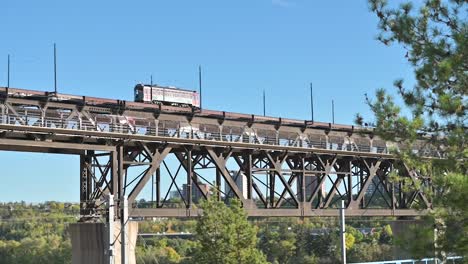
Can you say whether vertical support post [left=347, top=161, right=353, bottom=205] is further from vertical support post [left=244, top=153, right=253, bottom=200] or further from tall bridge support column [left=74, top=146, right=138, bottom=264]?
tall bridge support column [left=74, top=146, right=138, bottom=264]

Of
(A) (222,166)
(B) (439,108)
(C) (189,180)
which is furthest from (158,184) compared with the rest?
(B) (439,108)

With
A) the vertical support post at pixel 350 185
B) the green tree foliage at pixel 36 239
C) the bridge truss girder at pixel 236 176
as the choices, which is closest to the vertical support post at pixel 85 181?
the bridge truss girder at pixel 236 176

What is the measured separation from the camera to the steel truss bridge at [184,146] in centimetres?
3694

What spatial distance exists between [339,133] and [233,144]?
37.0ft

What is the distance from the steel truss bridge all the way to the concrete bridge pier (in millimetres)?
893

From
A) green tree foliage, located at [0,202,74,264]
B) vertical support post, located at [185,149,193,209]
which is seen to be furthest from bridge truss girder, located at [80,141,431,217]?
green tree foliage, located at [0,202,74,264]

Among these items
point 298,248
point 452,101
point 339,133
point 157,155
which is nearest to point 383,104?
point 452,101

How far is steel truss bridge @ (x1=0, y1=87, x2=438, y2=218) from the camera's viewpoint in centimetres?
3694

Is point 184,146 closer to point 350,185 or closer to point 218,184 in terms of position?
point 218,184

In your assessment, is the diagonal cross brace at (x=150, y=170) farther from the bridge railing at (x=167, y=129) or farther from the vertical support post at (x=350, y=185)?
the vertical support post at (x=350, y=185)

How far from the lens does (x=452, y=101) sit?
13.5m

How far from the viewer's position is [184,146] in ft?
140

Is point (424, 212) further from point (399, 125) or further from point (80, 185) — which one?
point (80, 185)

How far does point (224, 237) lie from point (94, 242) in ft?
24.7
